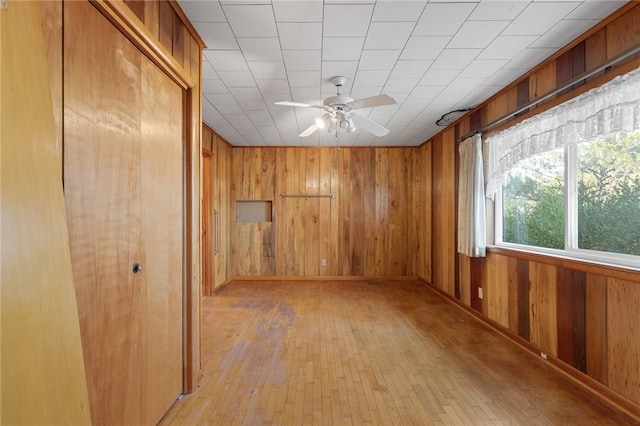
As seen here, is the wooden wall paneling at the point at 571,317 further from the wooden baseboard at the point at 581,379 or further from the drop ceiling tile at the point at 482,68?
the drop ceiling tile at the point at 482,68

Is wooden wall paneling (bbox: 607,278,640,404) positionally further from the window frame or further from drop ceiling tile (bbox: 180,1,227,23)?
drop ceiling tile (bbox: 180,1,227,23)

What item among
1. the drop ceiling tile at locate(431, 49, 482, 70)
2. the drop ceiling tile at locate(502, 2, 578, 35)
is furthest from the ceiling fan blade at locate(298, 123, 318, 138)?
the drop ceiling tile at locate(502, 2, 578, 35)

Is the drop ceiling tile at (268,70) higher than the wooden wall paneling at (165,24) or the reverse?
higher

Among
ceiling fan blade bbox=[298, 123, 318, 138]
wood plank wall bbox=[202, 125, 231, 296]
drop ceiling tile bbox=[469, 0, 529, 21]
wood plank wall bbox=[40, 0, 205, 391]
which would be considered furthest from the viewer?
wood plank wall bbox=[202, 125, 231, 296]

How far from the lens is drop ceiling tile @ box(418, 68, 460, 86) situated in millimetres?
2535

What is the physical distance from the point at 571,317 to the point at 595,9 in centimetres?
207

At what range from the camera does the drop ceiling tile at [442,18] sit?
5.68 ft

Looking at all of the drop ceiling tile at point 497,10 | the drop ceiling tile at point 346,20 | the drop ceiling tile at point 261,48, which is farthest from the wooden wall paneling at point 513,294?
the drop ceiling tile at point 261,48

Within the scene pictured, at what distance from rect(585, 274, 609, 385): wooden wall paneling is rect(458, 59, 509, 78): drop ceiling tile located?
178cm

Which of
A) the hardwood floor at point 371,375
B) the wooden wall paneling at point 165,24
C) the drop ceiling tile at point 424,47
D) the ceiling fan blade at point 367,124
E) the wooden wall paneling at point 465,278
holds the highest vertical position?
the drop ceiling tile at point 424,47

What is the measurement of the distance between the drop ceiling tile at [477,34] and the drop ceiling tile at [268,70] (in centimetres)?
135

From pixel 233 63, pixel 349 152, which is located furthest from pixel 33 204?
pixel 349 152

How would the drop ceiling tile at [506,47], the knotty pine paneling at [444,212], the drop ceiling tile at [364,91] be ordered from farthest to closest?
the knotty pine paneling at [444,212] < the drop ceiling tile at [364,91] < the drop ceiling tile at [506,47]

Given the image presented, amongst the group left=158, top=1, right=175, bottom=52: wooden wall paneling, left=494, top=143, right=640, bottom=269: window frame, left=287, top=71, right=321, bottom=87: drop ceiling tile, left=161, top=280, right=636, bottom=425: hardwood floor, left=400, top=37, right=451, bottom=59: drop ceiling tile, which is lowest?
left=161, top=280, right=636, bottom=425: hardwood floor
